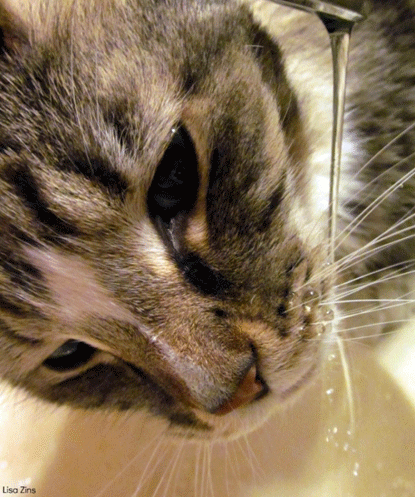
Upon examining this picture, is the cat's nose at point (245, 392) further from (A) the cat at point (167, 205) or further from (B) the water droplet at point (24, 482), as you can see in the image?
(B) the water droplet at point (24, 482)

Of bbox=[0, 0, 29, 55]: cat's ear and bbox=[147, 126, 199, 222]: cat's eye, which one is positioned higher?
bbox=[0, 0, 29, 55]: cat's ear

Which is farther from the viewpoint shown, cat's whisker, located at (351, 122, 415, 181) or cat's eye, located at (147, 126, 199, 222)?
cat's whisker, located at (351, 122, 415, 181)

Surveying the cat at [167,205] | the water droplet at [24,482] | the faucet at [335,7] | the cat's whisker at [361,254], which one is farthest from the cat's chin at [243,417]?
the water droplet at [24,482]

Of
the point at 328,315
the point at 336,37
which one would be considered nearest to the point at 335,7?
the point at 336,37

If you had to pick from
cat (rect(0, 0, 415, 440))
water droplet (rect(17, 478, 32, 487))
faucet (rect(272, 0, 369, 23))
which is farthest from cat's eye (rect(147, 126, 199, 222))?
water droplet (rect(17, 478, 32, 487))

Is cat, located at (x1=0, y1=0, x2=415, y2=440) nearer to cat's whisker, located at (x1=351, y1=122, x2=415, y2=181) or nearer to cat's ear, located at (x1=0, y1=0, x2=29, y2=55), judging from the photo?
cat's ear, located at (x1=0, y1=0, x2=29, y2=55)

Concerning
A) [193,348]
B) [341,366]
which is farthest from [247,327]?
[341,366]

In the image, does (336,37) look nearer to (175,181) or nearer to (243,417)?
(175,181)
